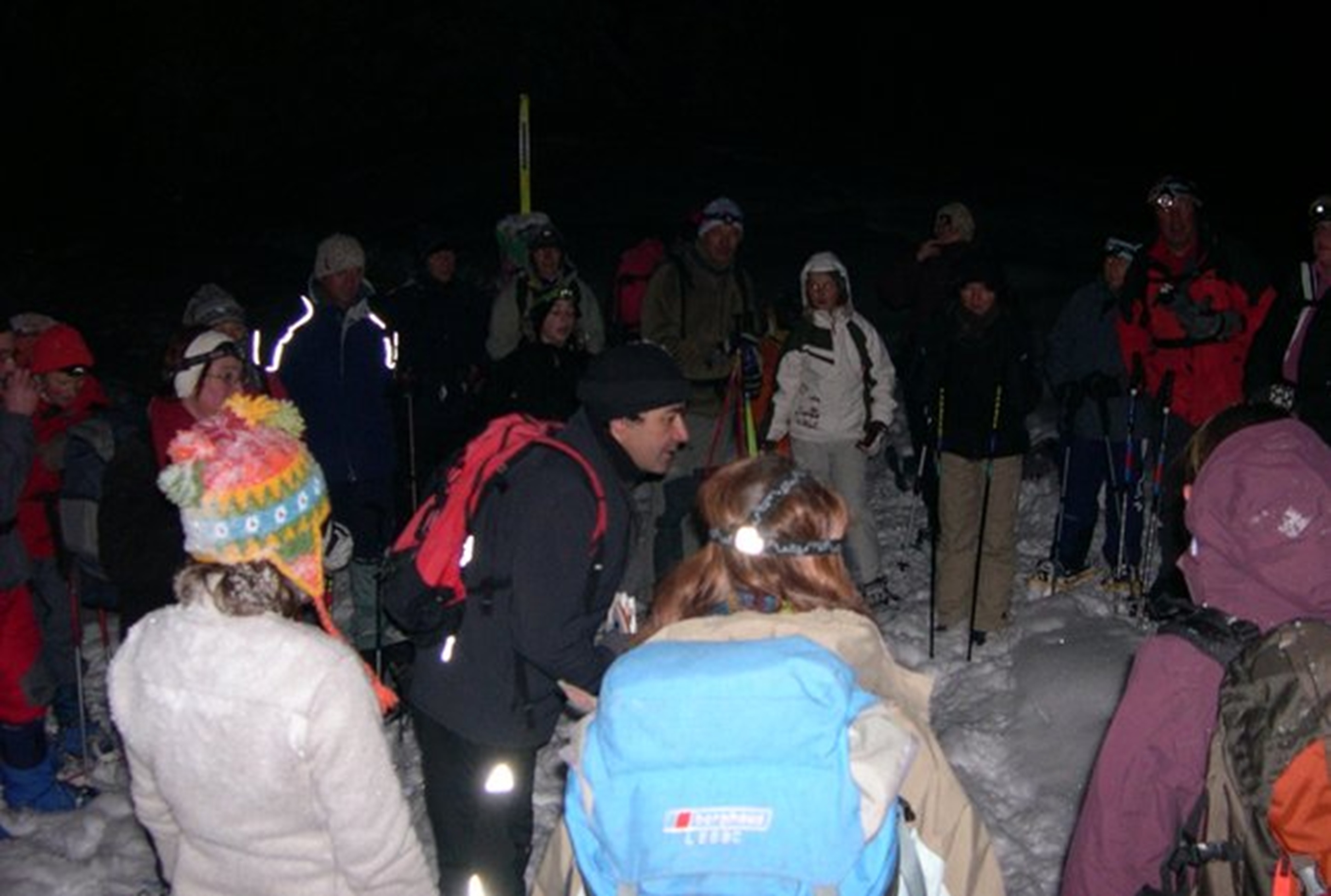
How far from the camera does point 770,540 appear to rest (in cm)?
274

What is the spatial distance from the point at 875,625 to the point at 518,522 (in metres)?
1.21

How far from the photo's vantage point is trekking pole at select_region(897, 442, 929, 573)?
8.21m

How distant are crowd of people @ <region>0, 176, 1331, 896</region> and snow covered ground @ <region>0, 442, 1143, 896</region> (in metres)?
0.18

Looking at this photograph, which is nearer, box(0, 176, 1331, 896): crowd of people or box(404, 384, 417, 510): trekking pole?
box(0, 176, 1331, 896): crowd of people

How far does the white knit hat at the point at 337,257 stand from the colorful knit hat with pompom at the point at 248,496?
3.83 meters

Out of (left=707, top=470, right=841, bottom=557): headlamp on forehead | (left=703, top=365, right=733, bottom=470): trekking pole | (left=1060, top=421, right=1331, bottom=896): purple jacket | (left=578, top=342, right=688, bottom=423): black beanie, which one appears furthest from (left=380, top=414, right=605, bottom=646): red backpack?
(left=703, top=365, right=733, bottom=470): trekking pole

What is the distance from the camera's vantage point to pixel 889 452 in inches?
403

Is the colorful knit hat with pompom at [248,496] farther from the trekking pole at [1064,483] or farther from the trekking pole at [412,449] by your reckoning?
the trekking pole at [1064,483]

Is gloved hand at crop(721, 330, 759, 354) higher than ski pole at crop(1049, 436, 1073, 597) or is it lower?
higher

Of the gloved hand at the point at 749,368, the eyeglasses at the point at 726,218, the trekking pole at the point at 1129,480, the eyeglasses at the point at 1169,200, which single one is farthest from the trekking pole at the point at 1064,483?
the eyeglasses at the point at 726,218

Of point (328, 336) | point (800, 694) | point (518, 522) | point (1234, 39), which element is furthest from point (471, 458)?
point (1234, 39)

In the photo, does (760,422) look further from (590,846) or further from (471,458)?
(590,846)

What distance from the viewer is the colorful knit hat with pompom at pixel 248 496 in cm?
271

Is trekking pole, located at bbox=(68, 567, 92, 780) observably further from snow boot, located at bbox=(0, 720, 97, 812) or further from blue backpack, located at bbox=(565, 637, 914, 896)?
blue backpack, located at bbox=(565, 637, 914, 896)
